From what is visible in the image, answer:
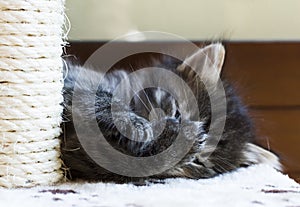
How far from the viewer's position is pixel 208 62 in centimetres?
126

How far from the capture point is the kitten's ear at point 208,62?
124cm

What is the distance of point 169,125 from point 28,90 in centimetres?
28

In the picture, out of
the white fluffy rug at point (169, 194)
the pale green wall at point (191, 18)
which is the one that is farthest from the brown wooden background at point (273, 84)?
the white fluffy rug at point (169, 194)

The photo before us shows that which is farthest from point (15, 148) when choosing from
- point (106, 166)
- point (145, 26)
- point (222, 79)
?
point (145, 26)

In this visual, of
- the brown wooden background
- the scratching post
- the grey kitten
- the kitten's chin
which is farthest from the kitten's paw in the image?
the brown wooden background

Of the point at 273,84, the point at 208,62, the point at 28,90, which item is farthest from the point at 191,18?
the point at 28,90

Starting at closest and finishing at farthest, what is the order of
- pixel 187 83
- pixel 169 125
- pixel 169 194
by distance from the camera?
pixel 169 194, pixel 169 125, pixel 187 83

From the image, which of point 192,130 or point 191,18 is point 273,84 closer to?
point 191,18

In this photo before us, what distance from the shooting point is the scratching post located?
99cm

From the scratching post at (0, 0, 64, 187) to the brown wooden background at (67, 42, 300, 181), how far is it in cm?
71

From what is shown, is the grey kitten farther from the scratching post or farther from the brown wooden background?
the brown wooden background

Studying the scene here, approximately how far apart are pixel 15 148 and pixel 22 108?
78 mm

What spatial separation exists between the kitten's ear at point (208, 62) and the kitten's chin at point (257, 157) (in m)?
0.19

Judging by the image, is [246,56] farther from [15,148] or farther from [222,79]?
[15,148]
